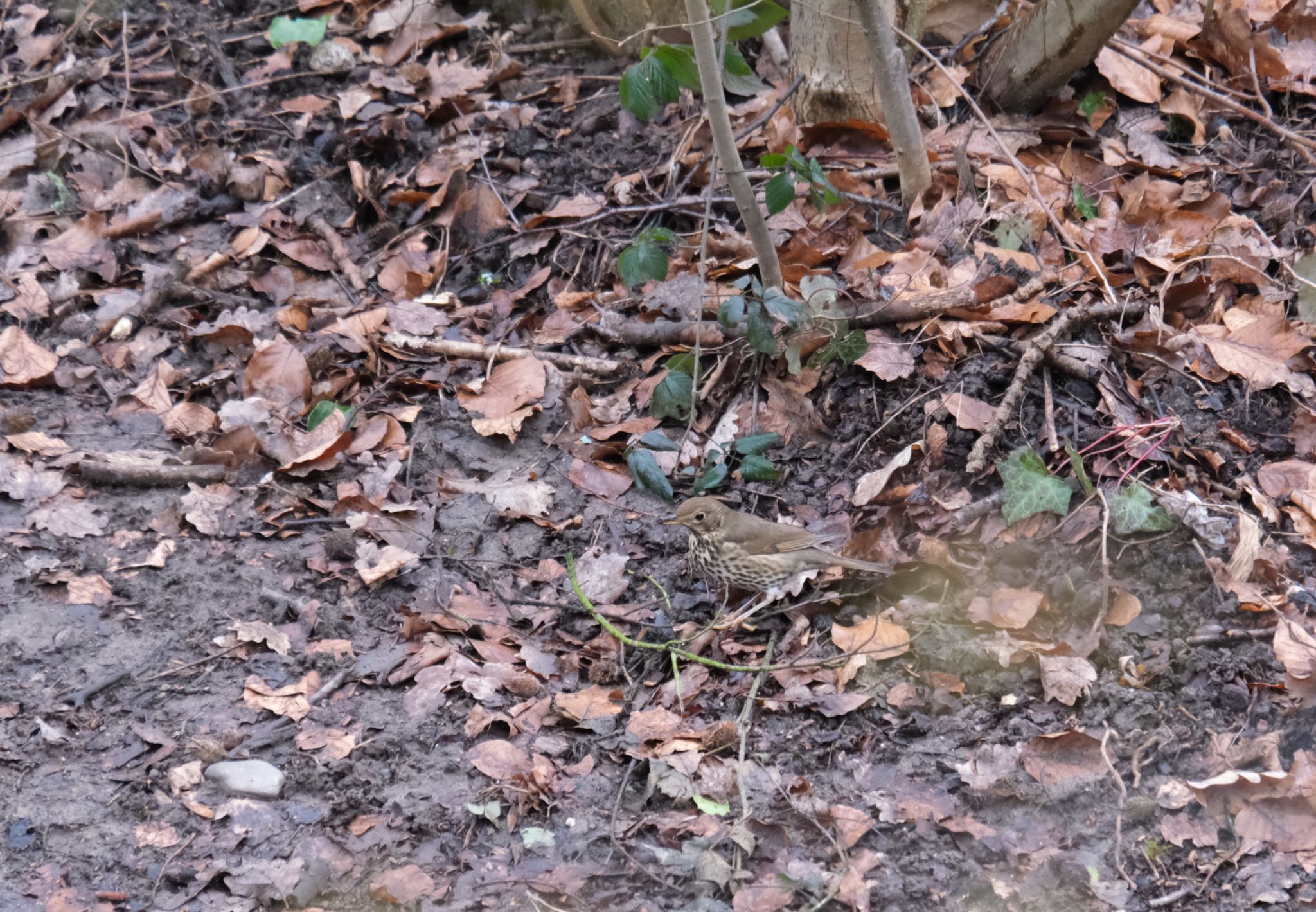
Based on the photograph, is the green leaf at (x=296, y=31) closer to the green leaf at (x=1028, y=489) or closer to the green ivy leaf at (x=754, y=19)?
the green ivy leaf at (x=754, y=19)

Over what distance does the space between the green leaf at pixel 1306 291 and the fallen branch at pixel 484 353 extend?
2656mm

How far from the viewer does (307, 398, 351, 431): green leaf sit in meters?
4.50

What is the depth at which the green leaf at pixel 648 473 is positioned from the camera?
3984mm

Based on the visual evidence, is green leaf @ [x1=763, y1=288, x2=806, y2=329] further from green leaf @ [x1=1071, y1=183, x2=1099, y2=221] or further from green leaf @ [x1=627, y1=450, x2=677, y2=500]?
green leaf @ [x1=1071, y1=183, x2=1099, y2=221]

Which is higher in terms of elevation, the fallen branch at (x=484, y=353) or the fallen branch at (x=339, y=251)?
the fallen branch at (x=339, y=251)

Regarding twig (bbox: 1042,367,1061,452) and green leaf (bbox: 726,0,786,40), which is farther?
green leaf (bbox: 726,0,786,40)

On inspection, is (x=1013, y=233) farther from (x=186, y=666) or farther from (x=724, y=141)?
(x=186, y=666)

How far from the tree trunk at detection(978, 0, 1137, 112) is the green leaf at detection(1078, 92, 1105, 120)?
5.6 inches

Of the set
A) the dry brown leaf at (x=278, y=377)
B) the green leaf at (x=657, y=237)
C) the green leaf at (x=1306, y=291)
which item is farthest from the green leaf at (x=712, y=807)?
the green leaf at (x=1306, y=291)

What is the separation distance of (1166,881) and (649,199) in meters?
3.76

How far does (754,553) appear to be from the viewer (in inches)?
144

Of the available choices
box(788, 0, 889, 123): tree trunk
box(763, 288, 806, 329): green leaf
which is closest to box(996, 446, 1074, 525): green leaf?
box(763, 288, 806, 329): green leaf

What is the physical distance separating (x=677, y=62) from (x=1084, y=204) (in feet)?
6.47

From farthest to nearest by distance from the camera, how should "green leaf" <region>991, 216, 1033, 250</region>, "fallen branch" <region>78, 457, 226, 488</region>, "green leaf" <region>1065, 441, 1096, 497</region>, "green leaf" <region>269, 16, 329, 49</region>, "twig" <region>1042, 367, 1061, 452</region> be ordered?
"green leaf" <region>269, 16, 329, 49</region>
"green leaf" <region>991, 216, 1033, 250</region>
"fallen branch" <region>78, 457, 226, 488</region>
"twig" <region>1042, 367, 1061, 452</region>
"green leaf" <region>1065, 441, 1096, 497</region>
